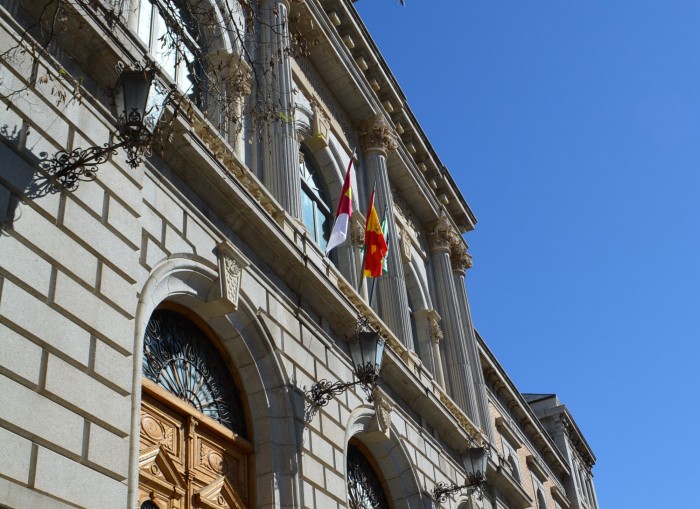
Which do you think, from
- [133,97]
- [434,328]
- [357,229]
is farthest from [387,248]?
[133,97]

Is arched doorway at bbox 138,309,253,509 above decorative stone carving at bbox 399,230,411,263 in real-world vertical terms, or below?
below

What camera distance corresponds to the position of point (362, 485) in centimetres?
1419

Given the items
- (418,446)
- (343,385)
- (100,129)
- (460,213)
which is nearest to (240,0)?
(100,129)

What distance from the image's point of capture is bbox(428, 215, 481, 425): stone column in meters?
21.0

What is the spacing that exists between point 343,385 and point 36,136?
603 centimetres

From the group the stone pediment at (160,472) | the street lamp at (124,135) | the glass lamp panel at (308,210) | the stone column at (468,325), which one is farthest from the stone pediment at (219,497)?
the stone column at (468,325)

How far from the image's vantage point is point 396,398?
51.8 ft

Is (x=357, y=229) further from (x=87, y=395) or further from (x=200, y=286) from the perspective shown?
(x=87, y=395)

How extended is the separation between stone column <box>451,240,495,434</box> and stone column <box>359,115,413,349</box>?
3.83m

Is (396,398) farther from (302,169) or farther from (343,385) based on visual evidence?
(302,169)

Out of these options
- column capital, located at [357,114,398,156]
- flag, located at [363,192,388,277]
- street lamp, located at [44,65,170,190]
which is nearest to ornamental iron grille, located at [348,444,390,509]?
flag, located at [363,192,388,277]

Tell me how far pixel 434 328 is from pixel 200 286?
11.3 meters

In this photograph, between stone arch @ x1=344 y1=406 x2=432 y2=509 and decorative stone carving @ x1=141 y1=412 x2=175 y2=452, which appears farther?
stone arch @ x1=344 y1=406 x2=432 y2=509

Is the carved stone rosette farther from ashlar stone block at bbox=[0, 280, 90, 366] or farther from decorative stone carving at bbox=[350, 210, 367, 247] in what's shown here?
decorative stone carving at bbox=[350, 210, 367, 247]
